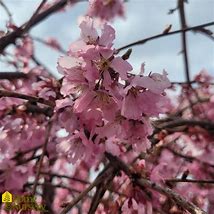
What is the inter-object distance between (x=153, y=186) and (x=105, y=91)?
36 cm

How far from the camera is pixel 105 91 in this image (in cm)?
136

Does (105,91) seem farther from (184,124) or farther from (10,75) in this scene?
(184,124)

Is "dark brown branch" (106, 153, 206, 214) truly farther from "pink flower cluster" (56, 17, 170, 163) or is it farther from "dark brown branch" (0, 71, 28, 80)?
"dark brown branch" (0, 71, 28, 80)

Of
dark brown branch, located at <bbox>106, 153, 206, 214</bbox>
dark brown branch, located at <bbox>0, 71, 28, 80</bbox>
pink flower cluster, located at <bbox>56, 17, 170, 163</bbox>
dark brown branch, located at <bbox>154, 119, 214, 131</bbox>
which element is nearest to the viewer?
dark brown branch, located at <bbox>106, 153, 206, 214</bbox>

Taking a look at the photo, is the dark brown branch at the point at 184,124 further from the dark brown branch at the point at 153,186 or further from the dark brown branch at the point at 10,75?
the dark brown branch at the point at 10,75

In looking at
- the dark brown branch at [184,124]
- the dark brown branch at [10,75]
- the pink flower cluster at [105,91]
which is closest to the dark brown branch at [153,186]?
the pink flower cluster at [105,91]

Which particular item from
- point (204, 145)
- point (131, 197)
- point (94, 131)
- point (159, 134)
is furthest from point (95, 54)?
point (204, 145)

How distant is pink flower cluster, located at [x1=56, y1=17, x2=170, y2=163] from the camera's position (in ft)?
4.53

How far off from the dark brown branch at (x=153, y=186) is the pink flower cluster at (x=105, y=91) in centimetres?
17

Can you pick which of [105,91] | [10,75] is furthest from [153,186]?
[10,75]

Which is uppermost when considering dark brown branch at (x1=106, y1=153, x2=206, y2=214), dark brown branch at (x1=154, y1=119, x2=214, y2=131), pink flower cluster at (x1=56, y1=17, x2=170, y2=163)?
dark brown branch at (x1=154, y1=119, x2=214, y2=131)

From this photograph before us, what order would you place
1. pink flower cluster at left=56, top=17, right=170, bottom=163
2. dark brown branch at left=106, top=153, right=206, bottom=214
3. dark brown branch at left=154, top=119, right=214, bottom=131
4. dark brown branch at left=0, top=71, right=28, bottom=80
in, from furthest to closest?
dark brown branch at left=154, top=119, right=214, bottom=131 < dark brown branch at left=0, top=71, right=28, bottom=80 < pink flower cluster at left=56, top=17, right=170, bottom=163 < dark brown branch at left=106, top=153, right=206, bottom=214

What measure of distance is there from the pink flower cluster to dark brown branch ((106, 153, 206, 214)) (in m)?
0.17

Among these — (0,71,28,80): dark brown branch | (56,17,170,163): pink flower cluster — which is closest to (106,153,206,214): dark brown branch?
(56,17,170,163): pink flower cluster
